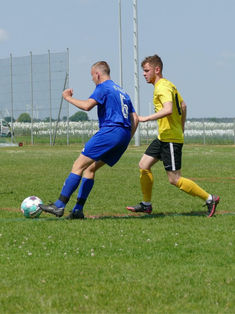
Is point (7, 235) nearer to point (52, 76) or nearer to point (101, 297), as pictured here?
point (101, 297)

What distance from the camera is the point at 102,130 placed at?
8148mm

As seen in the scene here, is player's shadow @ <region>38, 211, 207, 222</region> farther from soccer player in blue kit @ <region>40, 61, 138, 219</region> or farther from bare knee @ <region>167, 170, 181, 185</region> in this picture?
bare knee @ <region>167, 170, 181, 185</region>

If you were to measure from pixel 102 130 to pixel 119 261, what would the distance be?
2.78 meters

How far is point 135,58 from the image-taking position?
4247cm

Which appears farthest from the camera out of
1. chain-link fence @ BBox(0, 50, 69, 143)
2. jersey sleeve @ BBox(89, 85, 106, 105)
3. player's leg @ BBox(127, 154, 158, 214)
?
chain-link fence @ BBox(0, 50, 69, 143)

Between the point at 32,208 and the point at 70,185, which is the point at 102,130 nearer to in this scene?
the point at 70,185

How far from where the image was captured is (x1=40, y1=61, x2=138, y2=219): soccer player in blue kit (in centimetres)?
808

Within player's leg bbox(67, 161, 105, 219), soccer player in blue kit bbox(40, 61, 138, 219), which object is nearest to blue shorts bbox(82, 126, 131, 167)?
soccer player in blue kit bbox(40, 61, 138, 219)

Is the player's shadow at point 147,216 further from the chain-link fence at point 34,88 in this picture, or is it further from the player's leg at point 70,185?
the chain-link fence at point 34,88

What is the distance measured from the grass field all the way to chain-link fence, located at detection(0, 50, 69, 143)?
32970 mm

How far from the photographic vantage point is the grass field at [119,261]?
14.4ft

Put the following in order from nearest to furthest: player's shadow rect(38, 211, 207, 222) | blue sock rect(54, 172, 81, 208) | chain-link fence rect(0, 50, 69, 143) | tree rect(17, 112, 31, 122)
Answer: blue sock rect(54, 172, 81, 208) < player's shadow rect(38, 211, 207, 222) < chain-link fence rect(0, 50, 69, 143) < tree rect(17, 112, 31, 122)

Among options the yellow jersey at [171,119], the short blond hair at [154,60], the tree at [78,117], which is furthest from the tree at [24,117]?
the yellow jersey at [171,119]

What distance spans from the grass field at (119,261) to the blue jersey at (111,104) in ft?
4.17
